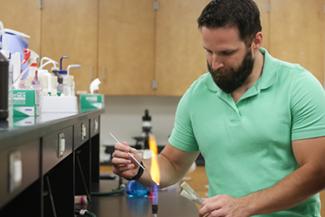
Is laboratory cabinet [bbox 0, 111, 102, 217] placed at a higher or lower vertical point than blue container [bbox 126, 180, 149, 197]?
higher

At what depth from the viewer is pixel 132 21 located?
437 cm

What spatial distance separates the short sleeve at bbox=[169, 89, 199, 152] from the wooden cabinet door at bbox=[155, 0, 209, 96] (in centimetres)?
246

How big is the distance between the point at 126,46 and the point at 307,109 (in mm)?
2944

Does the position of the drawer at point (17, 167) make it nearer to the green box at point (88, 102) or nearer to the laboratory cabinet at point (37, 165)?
the laboratory cabinet at point (37, 165)

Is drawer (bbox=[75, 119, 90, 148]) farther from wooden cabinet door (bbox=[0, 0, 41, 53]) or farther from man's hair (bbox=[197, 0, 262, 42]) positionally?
wooden cabinet door (bbox=[0, 0, 41, 53])

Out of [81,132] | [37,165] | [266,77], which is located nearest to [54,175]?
[81,132]

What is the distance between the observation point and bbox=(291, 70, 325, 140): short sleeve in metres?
1.59

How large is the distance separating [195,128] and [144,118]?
2752mm

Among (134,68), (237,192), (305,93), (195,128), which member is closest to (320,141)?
(305,93)

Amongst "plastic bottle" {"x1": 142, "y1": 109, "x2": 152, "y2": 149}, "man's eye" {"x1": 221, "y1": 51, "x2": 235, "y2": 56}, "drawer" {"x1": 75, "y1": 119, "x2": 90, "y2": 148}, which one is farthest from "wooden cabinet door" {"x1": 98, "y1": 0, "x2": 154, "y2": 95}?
"man's eye" {"x1": 221, "y1": 51, "x2": 235, "y2": 56}

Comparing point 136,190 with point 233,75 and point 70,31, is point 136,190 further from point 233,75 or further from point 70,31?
point 70,31

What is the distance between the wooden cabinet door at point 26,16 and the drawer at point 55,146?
290cm

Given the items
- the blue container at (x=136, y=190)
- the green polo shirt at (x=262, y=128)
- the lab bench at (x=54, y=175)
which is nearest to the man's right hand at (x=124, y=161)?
the lab bench at (x=54, y=175)

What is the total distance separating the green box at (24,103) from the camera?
1420 millimetres
